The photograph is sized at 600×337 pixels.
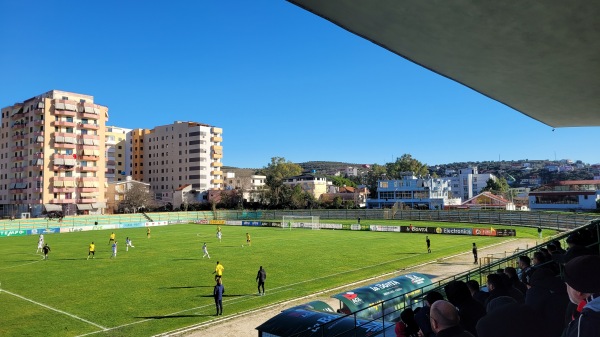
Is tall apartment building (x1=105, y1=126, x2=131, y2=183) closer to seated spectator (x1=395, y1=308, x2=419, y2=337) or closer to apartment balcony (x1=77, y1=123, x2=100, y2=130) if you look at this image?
apartment balcony (x1=77, y1=123, x2=100, y2=130)

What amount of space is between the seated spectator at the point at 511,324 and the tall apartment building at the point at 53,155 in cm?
9734

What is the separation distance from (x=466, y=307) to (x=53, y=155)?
9806 centimetres

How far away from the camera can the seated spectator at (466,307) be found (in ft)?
18.1

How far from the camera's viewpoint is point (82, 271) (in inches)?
1211

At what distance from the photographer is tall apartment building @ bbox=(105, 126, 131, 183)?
416 ft

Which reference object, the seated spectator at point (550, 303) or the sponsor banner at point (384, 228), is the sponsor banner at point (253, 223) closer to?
the sponsor banner at point (384, 228)

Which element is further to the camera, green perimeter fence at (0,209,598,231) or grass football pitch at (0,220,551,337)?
green perimeter fence at (0,209,598,231)

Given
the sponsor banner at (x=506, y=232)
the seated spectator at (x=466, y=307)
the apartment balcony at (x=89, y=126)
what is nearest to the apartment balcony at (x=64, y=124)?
the apartment balcony at (x=89, y=126)

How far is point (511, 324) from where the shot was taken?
351 cm

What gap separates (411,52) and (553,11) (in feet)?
10.3

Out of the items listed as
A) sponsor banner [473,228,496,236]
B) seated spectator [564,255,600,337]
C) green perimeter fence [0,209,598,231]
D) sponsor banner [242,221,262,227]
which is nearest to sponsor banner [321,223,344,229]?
green perimeter fence [0,209,598,231]

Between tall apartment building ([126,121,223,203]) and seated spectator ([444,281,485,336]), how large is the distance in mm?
115279

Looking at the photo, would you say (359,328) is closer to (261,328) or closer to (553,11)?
(261,328)

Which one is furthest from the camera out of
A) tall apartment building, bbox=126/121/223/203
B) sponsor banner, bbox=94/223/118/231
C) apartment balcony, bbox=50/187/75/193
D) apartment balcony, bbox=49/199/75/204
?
tall apartment building, bbox=126/121/223/203
